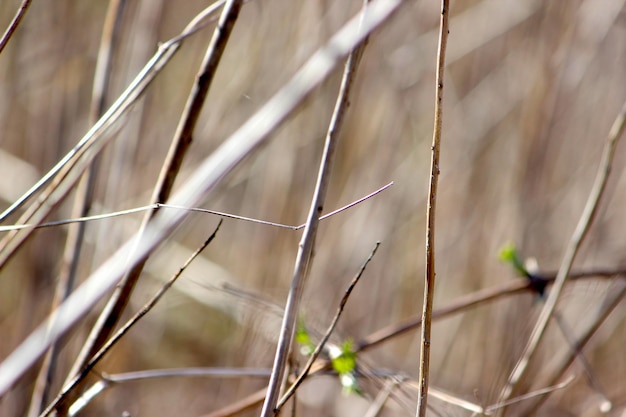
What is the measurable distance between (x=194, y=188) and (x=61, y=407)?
0.96ft

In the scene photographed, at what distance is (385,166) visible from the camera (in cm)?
150

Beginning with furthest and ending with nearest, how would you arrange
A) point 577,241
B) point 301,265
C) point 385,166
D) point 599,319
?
point 385,166 → point 599,319 → point 577,241 → point 301,265

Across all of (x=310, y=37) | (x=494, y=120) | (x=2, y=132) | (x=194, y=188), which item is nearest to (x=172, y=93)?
(x=2, y=132)

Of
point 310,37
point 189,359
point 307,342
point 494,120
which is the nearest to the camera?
point 307,342

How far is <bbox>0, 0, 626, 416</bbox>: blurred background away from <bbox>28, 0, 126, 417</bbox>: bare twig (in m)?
0.43

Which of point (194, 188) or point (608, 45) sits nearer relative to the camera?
point (194, 188)

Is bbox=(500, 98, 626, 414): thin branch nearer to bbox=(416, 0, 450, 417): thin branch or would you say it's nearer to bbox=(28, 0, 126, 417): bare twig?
bbox=(416, 0, 450, 417): thin branch

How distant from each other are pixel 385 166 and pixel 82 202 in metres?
→ 0.81

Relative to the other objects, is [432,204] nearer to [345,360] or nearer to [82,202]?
[345,360]

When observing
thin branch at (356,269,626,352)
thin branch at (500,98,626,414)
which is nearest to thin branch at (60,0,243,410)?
thin branch at (356,269,626,352)

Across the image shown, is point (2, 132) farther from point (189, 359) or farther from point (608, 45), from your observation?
point (608, 45)

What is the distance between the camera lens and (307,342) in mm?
758

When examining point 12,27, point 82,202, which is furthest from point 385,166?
point 12,27

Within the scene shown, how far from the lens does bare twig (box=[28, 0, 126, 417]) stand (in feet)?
2.69
